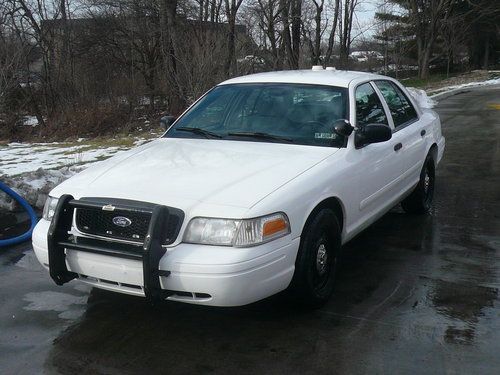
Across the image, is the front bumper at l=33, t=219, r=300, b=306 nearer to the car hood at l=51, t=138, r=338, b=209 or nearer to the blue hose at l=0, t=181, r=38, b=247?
the car hood at l=51, t=138, r=338, b=209

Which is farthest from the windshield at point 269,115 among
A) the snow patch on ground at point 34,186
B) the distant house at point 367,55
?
the distant house at point 367,55

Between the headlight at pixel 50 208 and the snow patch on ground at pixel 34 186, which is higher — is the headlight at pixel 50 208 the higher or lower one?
the higher one

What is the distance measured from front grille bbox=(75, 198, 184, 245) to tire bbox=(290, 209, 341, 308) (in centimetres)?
83

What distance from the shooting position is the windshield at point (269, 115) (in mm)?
4555

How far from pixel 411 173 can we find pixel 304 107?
1533 millimetres

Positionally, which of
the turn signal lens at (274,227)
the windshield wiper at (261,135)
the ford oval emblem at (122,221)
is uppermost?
the windshield wiper at (261,135)

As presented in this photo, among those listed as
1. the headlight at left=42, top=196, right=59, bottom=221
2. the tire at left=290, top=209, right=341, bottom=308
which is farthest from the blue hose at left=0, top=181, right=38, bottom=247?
the tire at left=290, top=209, right=341, bottom=308

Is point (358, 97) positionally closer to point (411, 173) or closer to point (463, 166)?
point (411, 173)

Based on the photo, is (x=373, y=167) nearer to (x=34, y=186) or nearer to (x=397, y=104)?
(x=397, y=104)

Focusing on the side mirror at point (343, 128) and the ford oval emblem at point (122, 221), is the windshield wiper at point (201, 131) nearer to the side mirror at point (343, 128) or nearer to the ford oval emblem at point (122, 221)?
the side mirror at point (343, 128)

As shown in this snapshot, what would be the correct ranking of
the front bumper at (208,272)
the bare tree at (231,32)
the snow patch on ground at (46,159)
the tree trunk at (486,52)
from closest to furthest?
the front bumper at (208,272), the snow patch on ground at (46,159), the bare tree at (231,32), the tree trunk at (486,52)

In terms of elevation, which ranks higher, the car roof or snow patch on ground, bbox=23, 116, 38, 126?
the car roof

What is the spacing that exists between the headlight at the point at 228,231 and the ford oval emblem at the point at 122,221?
0.36 metres

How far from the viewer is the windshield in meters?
4.55
